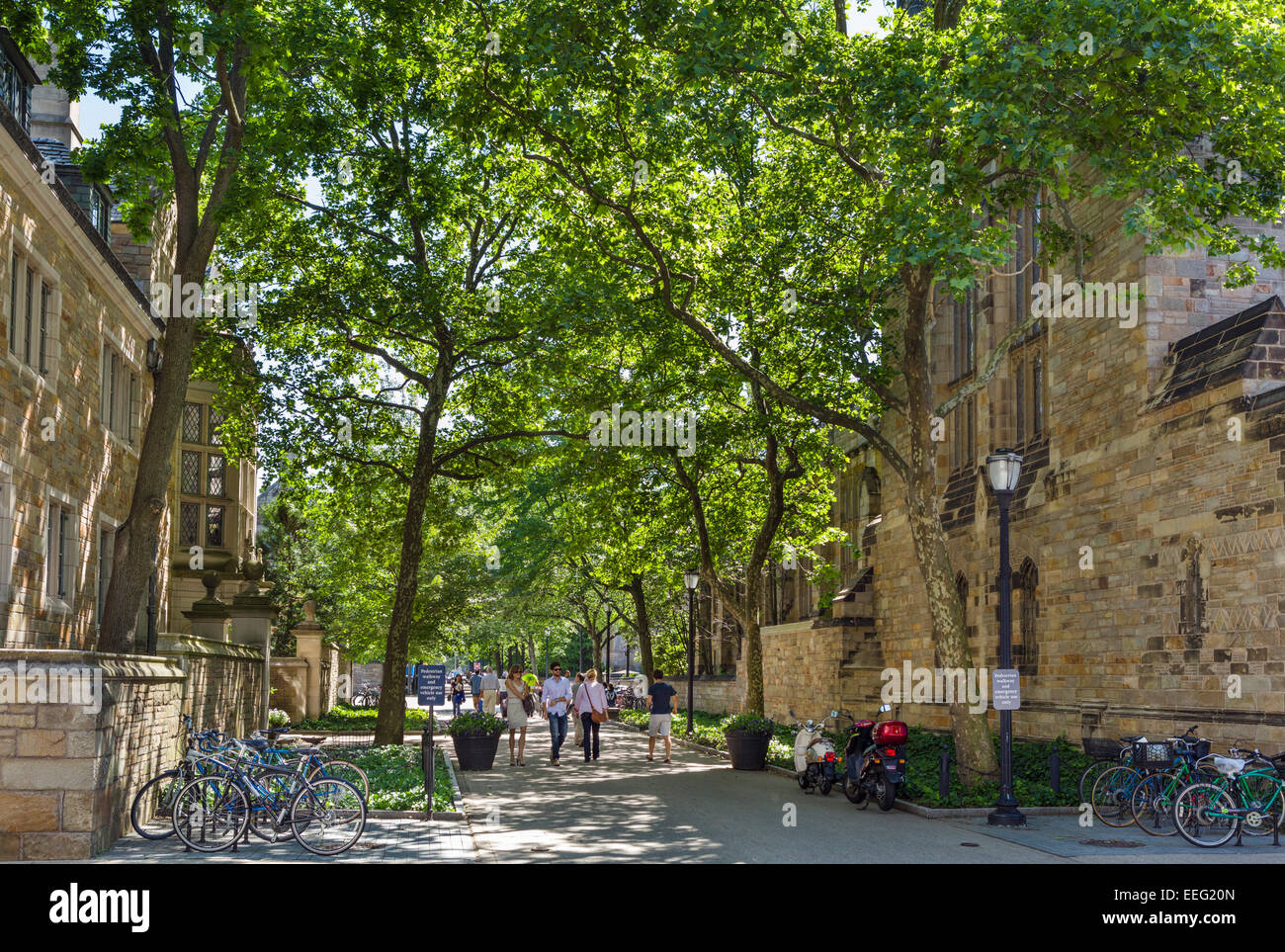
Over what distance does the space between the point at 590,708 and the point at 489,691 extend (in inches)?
415

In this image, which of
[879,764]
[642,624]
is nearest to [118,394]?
[879,764]

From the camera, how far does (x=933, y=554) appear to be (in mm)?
17656

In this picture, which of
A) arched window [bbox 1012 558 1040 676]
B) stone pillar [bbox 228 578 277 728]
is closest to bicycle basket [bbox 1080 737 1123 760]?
arched window [bbox 1012 558 1040 676]

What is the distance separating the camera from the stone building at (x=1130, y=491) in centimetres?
1585

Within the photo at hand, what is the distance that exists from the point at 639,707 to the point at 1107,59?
39202mm

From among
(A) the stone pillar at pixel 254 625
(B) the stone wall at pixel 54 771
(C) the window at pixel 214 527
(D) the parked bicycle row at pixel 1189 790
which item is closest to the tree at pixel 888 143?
(D) the parked bicycle row at pixel 1189 790

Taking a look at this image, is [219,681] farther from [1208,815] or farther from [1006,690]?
[1208,815]

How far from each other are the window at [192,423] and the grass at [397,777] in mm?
12560

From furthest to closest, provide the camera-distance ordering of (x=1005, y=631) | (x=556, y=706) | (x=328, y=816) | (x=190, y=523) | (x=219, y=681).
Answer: (x=190, y=523), (x=556, y=706), (x=219, y=681), (x=1005, y=631), (x=328, y=816)

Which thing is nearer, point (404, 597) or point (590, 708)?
point (404, 597)

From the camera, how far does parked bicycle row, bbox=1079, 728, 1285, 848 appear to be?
12.4m

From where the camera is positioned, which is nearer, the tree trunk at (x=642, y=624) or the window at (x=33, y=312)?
the window at (x=33, y=312)

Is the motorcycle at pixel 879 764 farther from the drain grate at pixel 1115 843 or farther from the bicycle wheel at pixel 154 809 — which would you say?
the bicycle wheel at pixel 154 809

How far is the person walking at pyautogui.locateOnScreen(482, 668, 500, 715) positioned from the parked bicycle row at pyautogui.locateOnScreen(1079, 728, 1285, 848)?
19.9 meters
